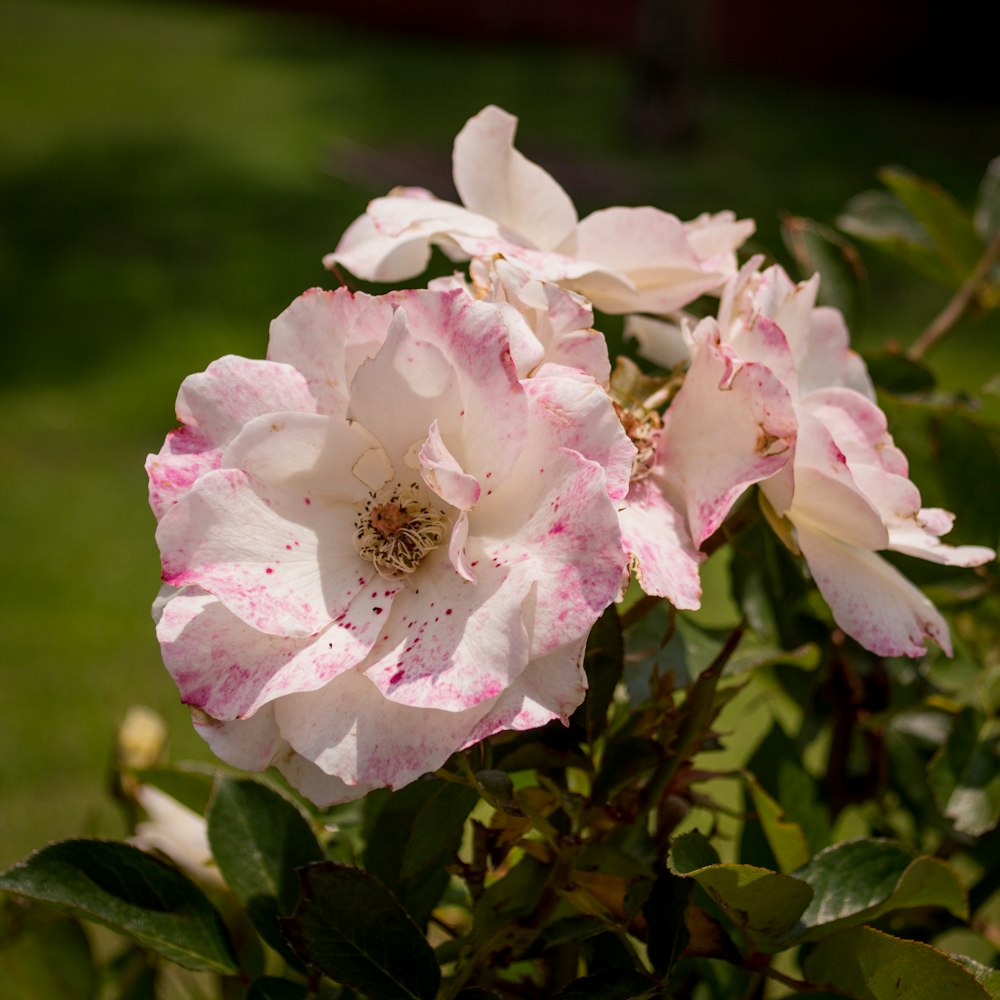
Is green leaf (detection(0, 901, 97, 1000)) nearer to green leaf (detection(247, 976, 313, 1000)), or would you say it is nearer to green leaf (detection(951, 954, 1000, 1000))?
green leaf (detection(247, 976, 313, 1000))

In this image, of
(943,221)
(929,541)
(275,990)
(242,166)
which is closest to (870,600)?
(929,541)

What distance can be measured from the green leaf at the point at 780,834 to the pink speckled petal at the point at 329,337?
0.22 metres

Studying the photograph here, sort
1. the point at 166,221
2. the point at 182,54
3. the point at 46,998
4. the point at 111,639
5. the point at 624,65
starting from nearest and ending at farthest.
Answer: the point at 46,998
the point at 111,639
the point at 166,221
the point at 182,54
the point at 624,65

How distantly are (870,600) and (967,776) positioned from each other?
18 centimetres

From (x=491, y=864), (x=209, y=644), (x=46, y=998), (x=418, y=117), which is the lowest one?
(x=418, y=117)

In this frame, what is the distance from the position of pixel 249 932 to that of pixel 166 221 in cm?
426

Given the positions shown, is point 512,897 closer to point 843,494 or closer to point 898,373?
point 843,494

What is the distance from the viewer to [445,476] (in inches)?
14.3

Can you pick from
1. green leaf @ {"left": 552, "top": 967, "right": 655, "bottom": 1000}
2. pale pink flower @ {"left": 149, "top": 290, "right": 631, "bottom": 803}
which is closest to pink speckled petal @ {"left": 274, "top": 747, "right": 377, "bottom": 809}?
pale pink flower @ {"left": 149, "top": 290, "right": 631, "bottom": 803}

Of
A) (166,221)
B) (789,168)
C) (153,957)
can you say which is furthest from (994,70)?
(153,957)

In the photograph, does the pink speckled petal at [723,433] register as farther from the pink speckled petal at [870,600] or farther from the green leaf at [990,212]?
the green leaf at [990,212]

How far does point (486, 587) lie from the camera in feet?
1.22

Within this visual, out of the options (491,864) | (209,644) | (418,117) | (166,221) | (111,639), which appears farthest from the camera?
(418,117)

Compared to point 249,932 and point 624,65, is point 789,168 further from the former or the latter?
point 249,932
